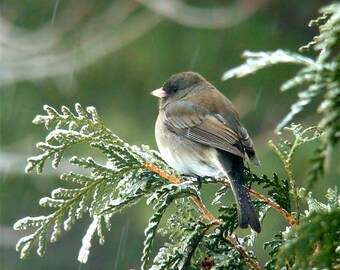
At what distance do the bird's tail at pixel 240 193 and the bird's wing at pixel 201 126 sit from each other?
9cm

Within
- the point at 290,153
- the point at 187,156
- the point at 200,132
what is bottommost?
the point at 290,153

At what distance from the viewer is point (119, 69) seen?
991 cm

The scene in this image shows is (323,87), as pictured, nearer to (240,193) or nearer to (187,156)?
(240,193)

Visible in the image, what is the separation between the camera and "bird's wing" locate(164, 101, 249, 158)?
8.90 feet

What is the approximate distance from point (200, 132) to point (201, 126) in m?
0.03

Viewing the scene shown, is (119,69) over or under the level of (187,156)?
over

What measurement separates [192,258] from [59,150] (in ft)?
1.30

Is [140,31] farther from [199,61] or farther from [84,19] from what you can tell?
[84,19]

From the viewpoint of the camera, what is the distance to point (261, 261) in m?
8.71

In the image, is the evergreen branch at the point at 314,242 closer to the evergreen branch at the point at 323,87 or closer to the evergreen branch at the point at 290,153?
the evergreen branch at the point at 323,87

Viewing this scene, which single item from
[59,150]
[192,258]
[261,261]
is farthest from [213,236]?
[261,261]

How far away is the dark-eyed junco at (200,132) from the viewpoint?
2629 millimetres

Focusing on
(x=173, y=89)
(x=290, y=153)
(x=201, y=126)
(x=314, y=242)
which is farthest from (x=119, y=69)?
(x=314, y=242)

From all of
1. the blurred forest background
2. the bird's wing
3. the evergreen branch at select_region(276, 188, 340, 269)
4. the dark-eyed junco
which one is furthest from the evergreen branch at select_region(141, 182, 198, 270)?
the blurred forest background
